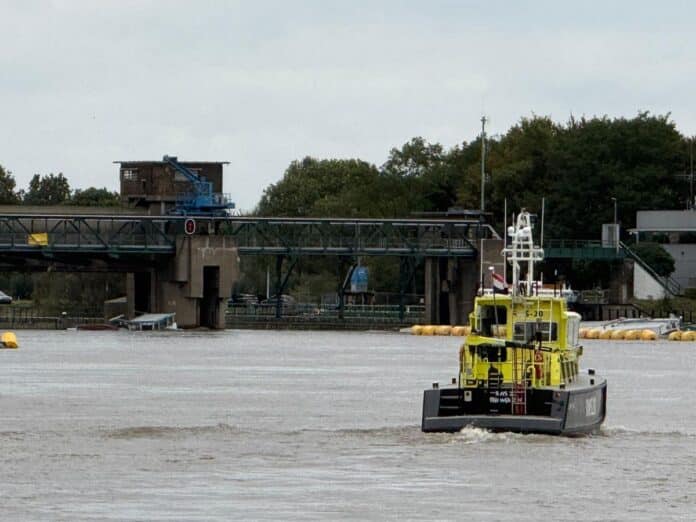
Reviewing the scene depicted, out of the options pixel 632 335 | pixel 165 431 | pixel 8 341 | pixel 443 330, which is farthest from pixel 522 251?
pixel 443 330

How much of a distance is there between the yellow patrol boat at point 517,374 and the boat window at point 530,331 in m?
0.03

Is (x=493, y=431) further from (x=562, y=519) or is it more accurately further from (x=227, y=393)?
(x=227, y=393)

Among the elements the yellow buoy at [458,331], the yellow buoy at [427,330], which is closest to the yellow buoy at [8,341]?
the yellow buoy at [458,331]

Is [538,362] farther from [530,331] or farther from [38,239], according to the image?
[38,239]

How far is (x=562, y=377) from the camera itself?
67.0 meters

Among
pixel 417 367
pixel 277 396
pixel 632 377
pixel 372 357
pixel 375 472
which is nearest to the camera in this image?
pixel 375 472

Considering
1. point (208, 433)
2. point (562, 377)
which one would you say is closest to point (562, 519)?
point (562, 377)

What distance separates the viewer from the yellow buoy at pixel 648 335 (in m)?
180

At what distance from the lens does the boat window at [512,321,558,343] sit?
6725 cm

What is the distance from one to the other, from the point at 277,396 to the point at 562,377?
2638 centimetres

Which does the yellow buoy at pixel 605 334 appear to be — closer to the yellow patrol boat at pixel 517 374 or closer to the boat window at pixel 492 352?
the yellow patrol boat at pixel 517 374

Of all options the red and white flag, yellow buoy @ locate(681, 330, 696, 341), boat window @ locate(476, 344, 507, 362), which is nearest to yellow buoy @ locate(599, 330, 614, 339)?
yellow buoy @ locate(681, 330, 696, 341)

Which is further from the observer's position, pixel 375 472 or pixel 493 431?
pixel 493 431

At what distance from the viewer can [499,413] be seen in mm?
63875
